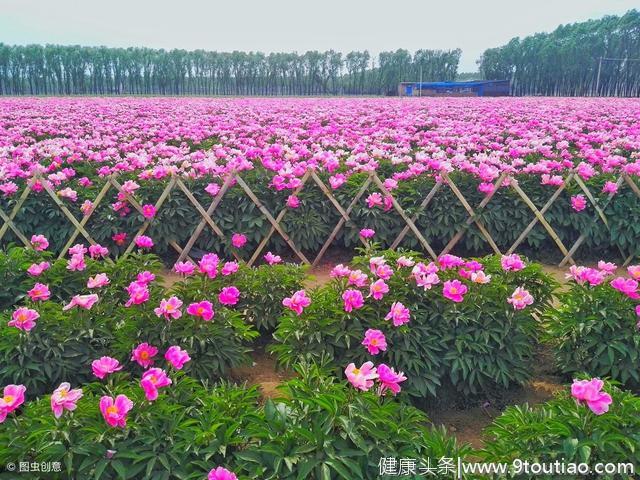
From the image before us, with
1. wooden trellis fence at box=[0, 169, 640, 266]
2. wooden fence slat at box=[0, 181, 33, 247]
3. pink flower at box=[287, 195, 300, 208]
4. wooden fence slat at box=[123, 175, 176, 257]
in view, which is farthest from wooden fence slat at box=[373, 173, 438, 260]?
wooden fence slat at box=[0, 181, 33, 247]

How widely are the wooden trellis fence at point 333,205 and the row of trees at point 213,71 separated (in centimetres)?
7770

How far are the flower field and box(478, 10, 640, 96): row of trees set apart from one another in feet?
257

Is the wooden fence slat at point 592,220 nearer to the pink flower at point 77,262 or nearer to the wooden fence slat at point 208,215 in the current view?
the wooden fence slat at point 208,215

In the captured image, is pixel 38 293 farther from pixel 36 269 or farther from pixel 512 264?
pixel 512 264

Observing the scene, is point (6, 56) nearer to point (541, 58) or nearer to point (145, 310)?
point (541, 58)

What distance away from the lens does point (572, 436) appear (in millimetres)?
2330

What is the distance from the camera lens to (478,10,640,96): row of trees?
7650cm

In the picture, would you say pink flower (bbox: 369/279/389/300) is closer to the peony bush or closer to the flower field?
the flower field

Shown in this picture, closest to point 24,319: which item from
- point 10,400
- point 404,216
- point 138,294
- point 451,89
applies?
point 138,294

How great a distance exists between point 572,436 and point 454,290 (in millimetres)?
1248

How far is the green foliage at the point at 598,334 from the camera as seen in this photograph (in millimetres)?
3359

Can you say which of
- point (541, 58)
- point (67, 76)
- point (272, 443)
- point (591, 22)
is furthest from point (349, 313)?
point (591, 22)

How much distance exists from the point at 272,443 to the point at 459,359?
155 cm

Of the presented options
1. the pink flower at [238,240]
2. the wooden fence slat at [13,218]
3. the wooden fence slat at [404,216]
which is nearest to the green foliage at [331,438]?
the pink flower at [238,240]
